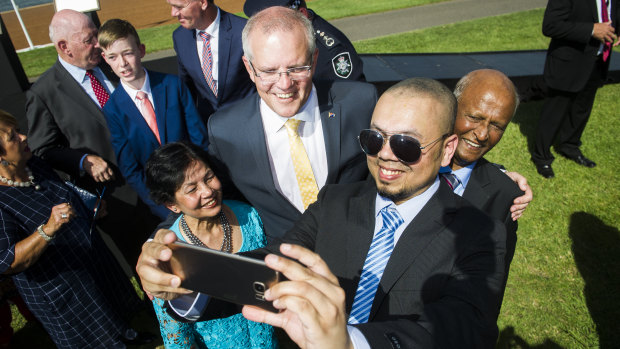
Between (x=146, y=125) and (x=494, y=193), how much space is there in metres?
2.84

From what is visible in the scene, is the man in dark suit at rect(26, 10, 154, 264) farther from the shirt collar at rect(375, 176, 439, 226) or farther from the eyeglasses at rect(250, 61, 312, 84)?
the shirt collar at rect(375, 176, 439, 226)

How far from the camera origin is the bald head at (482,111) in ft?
7.76

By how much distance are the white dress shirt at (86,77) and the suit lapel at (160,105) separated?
54 cm

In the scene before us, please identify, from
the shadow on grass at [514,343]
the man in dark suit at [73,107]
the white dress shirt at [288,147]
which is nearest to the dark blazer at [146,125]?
the man in dark suit at [73,107]

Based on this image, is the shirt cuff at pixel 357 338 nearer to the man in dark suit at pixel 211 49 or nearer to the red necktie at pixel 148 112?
the red necktie at pixel 148 112

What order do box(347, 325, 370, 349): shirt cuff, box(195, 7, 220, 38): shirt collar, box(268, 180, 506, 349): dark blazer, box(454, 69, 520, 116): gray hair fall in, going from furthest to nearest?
box(195, 7, 220, 38): shirt collar < box(454, 69, 520, 116): gray hair < box(268, 180, 506, 349): dark blazer < box(347, 325, 370, 349): shirt cuff

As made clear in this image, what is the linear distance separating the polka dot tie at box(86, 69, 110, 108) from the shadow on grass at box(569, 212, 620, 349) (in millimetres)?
A: 5001

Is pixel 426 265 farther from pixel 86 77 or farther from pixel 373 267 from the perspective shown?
pixel 86 77

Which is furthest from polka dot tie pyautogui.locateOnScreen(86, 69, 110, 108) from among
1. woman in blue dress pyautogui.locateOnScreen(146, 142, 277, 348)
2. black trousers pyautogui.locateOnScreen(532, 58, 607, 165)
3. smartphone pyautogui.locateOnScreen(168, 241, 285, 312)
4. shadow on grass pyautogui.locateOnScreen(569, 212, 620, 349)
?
black trousers pyautogui.locateOnScreen(532, 58, 607, 165)

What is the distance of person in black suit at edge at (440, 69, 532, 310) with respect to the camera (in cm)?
237

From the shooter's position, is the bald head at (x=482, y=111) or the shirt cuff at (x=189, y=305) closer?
the shirt cuff at (x=189, y=305)

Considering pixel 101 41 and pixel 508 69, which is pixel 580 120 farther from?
pixel 101 41

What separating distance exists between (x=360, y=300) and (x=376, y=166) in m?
0.66

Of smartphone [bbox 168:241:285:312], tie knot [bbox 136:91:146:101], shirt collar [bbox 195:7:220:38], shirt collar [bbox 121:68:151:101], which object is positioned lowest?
tie knot [bbox 136:91:146:101]
